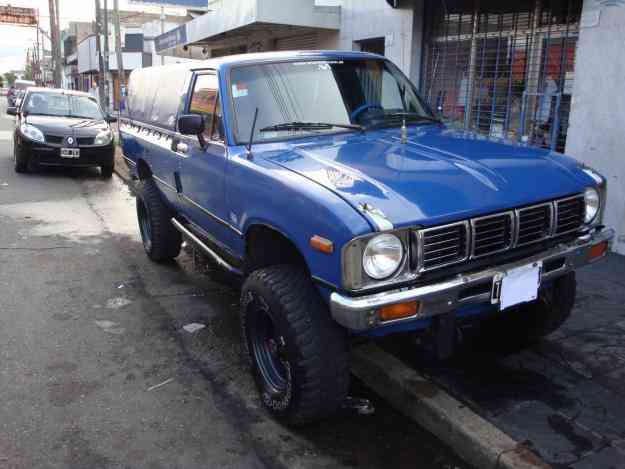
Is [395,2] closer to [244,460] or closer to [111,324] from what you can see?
[111,324]

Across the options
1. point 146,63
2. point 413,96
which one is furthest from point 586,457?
point 146,63

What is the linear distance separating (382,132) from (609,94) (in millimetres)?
3381

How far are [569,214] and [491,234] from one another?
2.23ft

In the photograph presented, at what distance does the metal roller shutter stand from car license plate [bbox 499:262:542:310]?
32.8ft

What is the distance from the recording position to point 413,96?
181 inches

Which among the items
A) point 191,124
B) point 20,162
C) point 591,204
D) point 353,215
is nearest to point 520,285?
point 591,204

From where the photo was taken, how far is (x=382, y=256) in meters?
2.67

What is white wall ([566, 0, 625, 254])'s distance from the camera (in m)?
5.95

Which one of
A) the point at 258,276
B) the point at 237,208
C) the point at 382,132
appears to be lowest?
the point at 258,276

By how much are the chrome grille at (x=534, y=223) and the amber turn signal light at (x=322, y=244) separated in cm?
102

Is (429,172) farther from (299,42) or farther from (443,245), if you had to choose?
(299,42)

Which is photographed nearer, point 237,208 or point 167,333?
point 237,208

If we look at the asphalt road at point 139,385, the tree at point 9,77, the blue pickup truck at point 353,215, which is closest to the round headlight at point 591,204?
the blue pickup truck at point 353,215

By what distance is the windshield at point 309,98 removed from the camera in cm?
389
